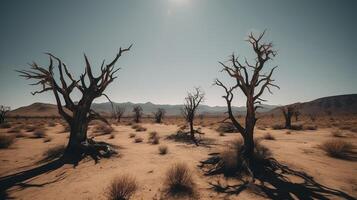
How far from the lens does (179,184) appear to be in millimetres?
6316

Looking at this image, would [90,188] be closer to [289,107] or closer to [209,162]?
[209,162]

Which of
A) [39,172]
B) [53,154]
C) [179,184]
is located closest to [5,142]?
[53,154]

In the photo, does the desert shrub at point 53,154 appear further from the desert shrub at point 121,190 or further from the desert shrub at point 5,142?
the desert shrub at point 121,190

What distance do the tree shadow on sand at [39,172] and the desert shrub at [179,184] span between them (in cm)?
437

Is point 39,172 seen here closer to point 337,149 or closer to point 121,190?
point 121,190

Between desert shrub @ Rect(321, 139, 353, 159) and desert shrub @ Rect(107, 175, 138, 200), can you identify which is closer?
desert shrub @ Rect(107, 175, 138, 200)

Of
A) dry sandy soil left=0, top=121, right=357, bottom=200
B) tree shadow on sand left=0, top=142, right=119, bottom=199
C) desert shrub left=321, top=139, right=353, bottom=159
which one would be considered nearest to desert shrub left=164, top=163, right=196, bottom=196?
dry sandy soil left=0, top=121, right=357, bottom=200

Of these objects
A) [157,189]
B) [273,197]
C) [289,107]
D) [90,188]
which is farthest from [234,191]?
[289,107]

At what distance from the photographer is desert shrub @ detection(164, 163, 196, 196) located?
593cm

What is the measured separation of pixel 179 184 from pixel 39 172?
6168mm

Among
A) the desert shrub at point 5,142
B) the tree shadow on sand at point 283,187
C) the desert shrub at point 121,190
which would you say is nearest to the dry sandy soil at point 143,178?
the tree shadow on sand at point 283,187

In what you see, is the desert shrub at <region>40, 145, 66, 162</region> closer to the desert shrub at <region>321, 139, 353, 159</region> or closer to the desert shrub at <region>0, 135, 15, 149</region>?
the desert shrub at <region>0, 135, 15, 149</region>

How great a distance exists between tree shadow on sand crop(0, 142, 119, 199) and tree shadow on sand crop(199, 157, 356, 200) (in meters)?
6.30

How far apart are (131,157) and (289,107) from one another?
1076 inches
